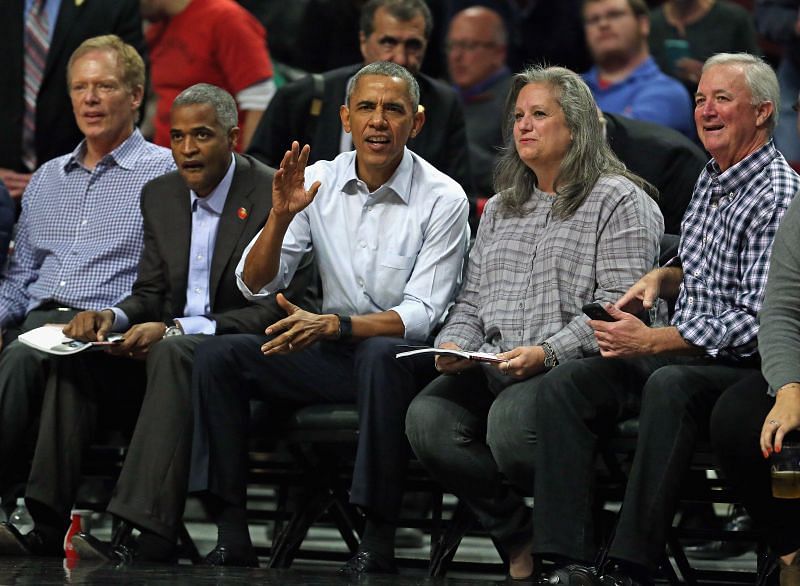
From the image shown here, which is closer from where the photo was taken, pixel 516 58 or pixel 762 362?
pixel 762 362

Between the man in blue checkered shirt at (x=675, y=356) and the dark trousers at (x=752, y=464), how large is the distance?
0.34 feet

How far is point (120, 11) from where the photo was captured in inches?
259

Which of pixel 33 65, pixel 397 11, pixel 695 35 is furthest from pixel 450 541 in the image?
pixel 695 35

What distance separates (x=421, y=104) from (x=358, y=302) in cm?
132

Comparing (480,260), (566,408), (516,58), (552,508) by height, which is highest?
(516,58)

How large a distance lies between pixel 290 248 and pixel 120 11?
79.5 inches

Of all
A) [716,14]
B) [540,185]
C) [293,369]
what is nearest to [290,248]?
[293,369]

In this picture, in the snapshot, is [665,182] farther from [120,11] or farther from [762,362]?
[120,11]

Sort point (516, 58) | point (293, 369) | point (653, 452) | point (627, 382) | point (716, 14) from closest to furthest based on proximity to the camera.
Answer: point (653, 452) < point (627, 382) < point (293, 369) < point (716, 14) < point (516, 58)

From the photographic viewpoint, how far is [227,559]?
184 inches

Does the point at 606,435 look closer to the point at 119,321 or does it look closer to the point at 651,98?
the point at 119,321

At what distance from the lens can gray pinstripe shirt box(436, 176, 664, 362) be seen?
4586mm

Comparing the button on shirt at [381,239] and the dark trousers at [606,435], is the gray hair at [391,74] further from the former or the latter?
the dark trousers at [606,435]

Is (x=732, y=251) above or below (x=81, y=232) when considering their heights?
above
